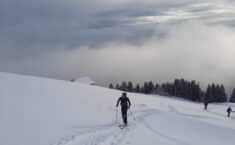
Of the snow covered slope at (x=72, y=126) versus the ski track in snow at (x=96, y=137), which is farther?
the snow covered slope at (x=72, y=126)

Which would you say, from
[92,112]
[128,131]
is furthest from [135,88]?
[128,131]

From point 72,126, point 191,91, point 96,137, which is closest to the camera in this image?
point 96,137

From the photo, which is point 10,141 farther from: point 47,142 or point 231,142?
point 231,142

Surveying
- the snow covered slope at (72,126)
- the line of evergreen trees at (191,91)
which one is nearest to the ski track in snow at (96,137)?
the snow covered slope at (72,126)

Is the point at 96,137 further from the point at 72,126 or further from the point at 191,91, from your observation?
the point at 191,91

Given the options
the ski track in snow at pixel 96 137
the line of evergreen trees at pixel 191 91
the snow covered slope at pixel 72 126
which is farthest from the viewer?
the line of evergreen trees at pixel 191 91

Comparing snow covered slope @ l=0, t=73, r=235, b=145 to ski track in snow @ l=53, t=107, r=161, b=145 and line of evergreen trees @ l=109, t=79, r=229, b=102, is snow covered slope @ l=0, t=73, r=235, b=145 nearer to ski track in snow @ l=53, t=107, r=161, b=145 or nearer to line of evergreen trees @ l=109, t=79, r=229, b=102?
ski track in snow @ l=53, t=107, r=161, b=145

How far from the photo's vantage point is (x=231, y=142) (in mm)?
22125

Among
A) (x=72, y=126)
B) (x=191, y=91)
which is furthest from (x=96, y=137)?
(x=191, y=91)

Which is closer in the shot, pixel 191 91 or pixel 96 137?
pixel 96 137

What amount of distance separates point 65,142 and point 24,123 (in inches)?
199

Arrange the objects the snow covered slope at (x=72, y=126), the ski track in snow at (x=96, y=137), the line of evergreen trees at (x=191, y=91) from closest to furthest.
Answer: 1. the ski track in snow at (x=96, y=137)
2. the snow covered slope at (x=72, y=126)
3. the line of evergreen trees at (x=191, y=91)

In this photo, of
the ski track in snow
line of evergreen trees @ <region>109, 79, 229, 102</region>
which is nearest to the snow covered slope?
the ski track in snow

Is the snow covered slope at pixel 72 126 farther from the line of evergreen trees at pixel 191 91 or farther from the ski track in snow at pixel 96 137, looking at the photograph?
the line of evergreen trees at pixel 191 91
